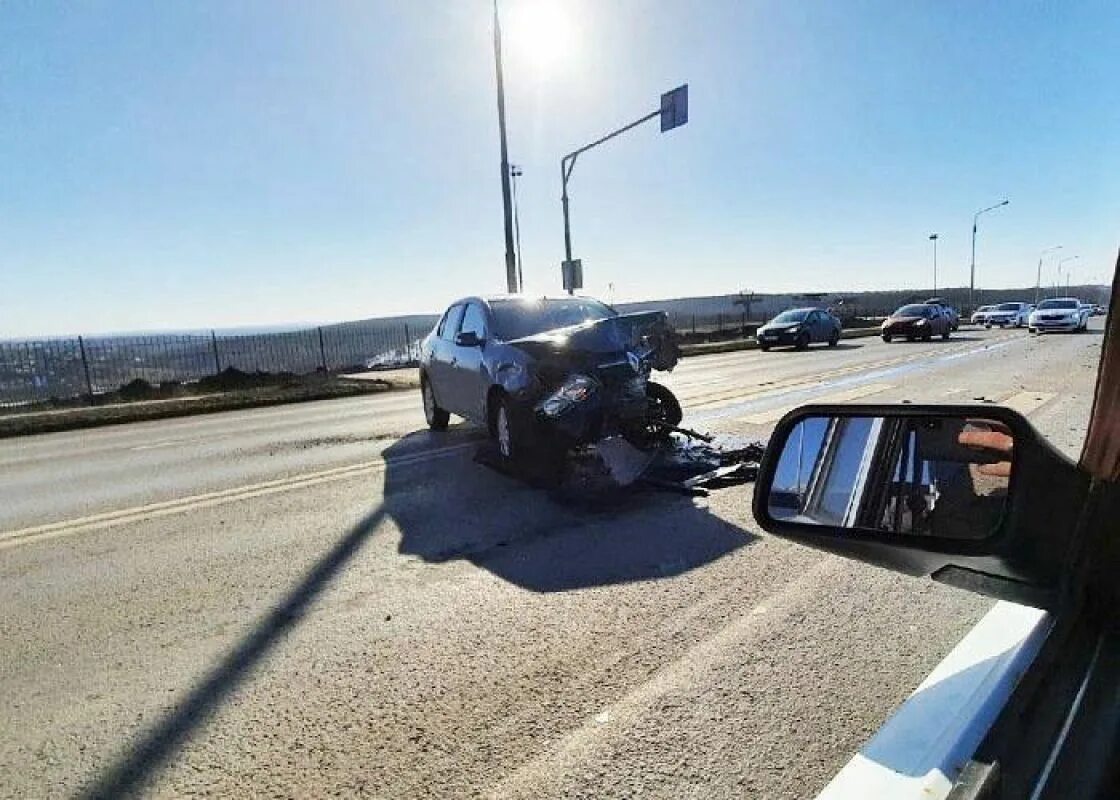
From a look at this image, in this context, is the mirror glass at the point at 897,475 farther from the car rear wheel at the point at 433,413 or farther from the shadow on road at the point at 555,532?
the car rear wheel at the point at 433,413

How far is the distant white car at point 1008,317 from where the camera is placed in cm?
3997

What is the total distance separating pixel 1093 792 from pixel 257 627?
3.32 metres

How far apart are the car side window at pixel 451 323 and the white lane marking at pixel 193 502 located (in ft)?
5.16

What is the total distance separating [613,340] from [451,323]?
3061mm

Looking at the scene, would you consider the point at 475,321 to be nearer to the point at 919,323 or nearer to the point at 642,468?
the point at 642,468

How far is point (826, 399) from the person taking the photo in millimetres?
9797

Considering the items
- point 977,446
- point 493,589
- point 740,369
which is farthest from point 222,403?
point 977,446

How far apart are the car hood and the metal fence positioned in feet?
54.7

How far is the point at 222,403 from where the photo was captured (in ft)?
48.2

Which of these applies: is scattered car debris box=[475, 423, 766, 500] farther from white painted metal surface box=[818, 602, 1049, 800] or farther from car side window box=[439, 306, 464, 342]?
white painted metal surface box=[818, 602, 1049, 800]

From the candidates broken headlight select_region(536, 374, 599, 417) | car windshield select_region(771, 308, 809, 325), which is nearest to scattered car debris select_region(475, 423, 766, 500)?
broken headlight select_region(536, 374, 599, 417)

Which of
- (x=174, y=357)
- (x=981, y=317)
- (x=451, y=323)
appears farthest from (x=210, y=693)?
(x=981, y=317)

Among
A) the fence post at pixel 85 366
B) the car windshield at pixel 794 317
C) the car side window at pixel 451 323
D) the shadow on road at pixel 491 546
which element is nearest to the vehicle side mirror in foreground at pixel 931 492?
the shadow on road at pixel 491 546

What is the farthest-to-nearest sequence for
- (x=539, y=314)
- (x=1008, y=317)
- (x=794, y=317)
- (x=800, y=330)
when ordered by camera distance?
1. (x=1008, y=317)
2. (x=794, y=317)
3. (x=800, y=330)
4. (x=539, y=314)
